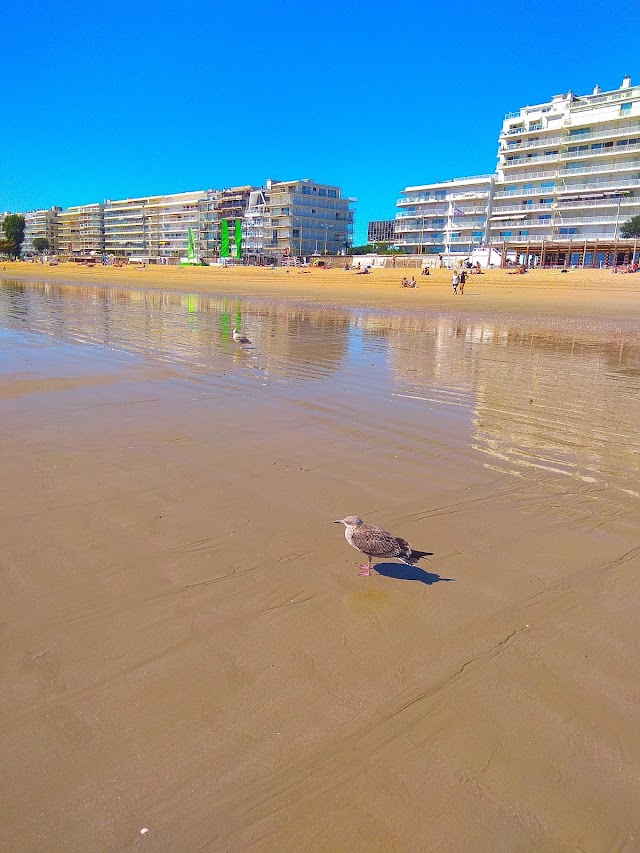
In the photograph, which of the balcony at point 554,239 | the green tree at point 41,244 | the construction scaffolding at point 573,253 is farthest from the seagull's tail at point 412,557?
the green tree at point 41,244

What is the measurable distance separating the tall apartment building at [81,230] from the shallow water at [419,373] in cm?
17387

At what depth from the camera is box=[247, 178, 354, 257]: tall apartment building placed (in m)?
126

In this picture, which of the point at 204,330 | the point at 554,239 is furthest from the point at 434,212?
the point at 204,330

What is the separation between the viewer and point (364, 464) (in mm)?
5875

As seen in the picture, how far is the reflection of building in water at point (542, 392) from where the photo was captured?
6.29 metres

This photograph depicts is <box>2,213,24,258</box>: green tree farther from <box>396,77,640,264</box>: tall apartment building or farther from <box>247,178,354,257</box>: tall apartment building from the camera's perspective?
<box>396,77,640,264</box>: tall apartment building

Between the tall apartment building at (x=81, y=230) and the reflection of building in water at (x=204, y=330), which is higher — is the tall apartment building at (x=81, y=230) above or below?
above

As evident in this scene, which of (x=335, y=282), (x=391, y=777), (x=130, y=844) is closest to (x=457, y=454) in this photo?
(x=391, y=777)

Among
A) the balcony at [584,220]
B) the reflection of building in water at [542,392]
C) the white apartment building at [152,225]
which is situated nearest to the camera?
the reflection of building in water at [542,392]

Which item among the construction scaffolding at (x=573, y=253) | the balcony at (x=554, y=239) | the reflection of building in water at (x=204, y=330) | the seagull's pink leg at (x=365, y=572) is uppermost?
the balcony at (x=554, y=239)

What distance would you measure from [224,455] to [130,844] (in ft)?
13.5

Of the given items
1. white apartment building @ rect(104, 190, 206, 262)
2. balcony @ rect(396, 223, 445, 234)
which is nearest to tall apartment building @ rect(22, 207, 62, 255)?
white apartment building @ rect(104, 190, 206, 262)

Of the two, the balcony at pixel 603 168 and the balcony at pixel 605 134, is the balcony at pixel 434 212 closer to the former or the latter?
the balcony at pixel 603 168

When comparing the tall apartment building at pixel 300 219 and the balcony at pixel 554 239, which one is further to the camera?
the tall apartment building at pixel 300 219
